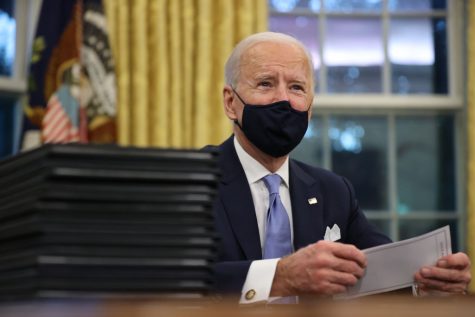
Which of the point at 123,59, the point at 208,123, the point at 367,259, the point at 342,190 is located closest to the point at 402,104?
the point at 208,123

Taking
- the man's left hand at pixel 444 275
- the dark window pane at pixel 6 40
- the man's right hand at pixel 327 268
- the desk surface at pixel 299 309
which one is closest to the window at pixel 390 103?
the dark window pane at pixel 6 40

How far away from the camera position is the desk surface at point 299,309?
71cm

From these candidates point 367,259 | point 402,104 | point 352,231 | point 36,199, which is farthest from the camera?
point 402,104

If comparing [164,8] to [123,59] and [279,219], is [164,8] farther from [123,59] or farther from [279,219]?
[279,219]

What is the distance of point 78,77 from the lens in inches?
164

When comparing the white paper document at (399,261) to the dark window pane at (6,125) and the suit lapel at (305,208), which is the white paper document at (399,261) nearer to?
the suit lapel at (305,208)

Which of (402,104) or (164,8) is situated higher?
(164,8)

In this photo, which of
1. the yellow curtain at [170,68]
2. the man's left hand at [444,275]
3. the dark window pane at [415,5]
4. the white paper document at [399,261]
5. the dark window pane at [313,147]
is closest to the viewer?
the white paper document at [399,261]

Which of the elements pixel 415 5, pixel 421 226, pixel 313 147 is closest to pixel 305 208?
pixel 313 147

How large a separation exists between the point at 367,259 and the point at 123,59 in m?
2.61

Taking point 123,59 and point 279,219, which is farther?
point 123,59

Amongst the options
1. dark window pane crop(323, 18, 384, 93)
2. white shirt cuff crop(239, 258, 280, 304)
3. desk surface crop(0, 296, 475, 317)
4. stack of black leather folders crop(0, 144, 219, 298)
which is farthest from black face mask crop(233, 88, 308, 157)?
dark window pane crop(323, 18, 384, 93)

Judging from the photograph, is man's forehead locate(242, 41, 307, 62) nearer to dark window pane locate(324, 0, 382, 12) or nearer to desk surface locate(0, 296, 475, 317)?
desk surface locate(0, 296, 475, 317)

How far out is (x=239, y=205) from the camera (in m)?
2.23
